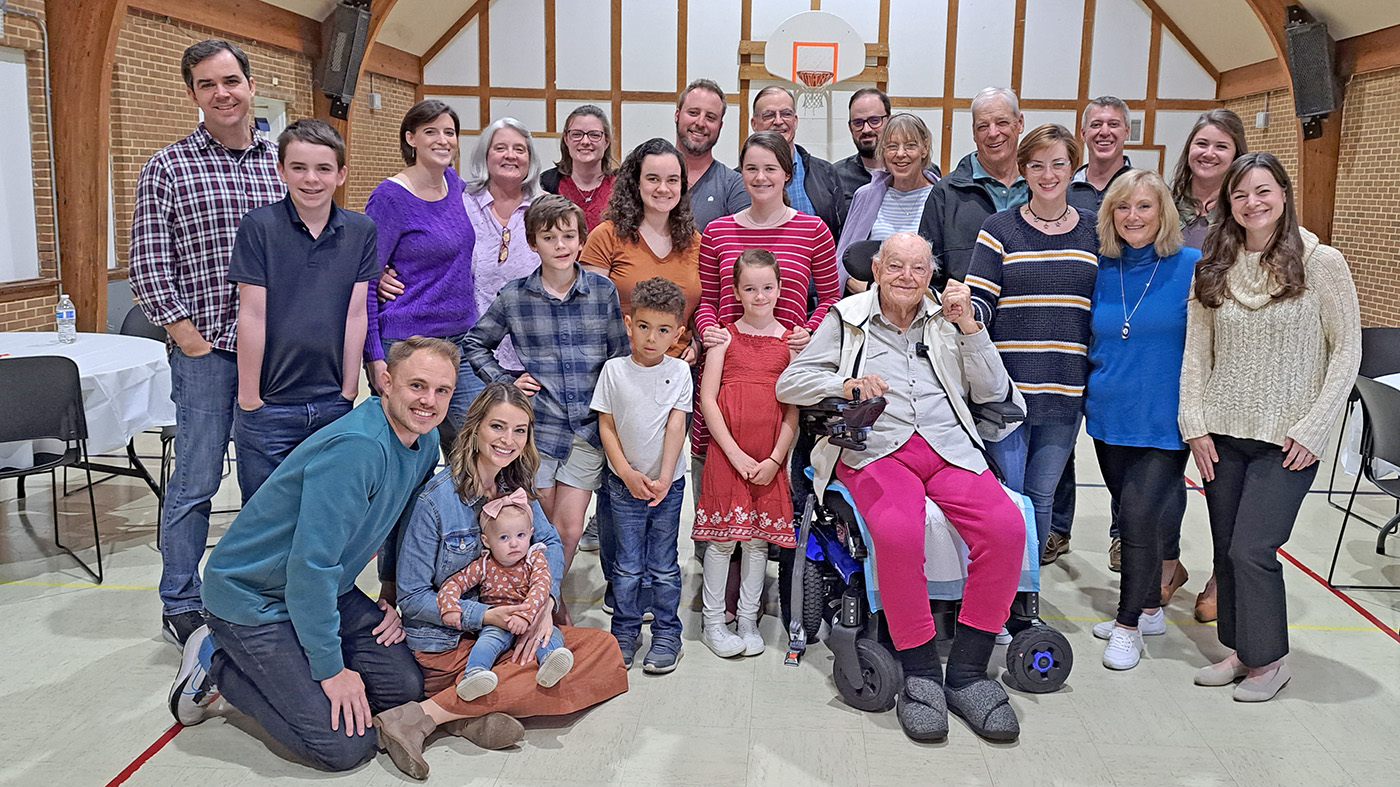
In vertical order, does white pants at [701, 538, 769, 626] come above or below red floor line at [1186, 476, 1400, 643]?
above

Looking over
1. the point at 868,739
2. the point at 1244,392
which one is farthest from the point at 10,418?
the point at 1244,392

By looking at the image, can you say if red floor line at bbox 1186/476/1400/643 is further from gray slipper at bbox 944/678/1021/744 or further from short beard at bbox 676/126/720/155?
short beard at bbox 676/126/720/155

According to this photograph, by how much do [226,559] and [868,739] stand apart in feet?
5.47

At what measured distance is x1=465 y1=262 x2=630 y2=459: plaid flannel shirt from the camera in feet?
10.2

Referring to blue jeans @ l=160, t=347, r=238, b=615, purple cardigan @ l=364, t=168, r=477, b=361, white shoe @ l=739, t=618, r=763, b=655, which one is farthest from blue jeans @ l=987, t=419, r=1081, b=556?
blue jeans @ l=160, t=347, r=238, b=615

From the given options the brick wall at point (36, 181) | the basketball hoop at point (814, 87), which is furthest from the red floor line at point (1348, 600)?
the basketball hoop at point (814, 87)

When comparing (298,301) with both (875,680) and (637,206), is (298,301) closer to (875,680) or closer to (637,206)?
(637,206)

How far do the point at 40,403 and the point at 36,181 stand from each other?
3.44 meters

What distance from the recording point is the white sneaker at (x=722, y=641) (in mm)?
3186

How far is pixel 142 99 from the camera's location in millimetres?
7320

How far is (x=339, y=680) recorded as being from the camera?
248 centimetres

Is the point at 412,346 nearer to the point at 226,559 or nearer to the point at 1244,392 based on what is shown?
the point at 226,559

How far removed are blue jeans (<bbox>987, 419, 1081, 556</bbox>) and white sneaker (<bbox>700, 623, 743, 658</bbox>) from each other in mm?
962

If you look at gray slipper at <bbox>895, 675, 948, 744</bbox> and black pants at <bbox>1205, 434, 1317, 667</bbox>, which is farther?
black pants at <bbox>1205, 434, 1317, 667</bbox>
